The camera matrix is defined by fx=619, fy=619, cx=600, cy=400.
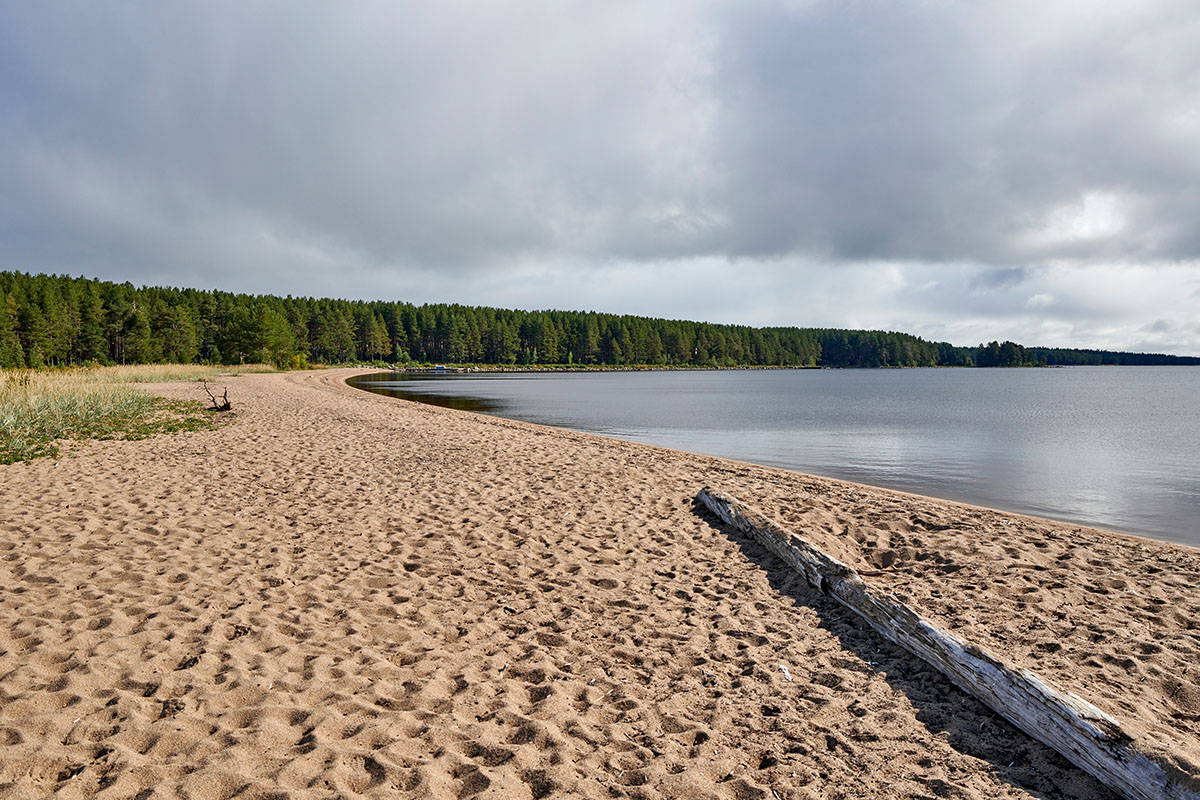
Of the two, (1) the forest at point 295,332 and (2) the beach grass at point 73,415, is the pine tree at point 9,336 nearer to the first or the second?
(1) the forest at point 295,332

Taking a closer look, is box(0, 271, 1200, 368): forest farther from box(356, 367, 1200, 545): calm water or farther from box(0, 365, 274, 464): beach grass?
box(356, 367, 1200, 545): calm water

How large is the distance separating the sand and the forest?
61.3 metres

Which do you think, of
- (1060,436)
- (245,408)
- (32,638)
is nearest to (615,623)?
(32,638)

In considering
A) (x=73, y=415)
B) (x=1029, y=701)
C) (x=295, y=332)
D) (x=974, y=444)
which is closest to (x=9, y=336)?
(x=295, y=332)

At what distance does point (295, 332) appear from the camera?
124m

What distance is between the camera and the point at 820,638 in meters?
6.01

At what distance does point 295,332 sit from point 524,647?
133509 millimetres

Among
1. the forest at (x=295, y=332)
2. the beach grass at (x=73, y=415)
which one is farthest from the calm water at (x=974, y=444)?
the forest at (x=295, y=332)

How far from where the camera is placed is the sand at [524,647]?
386 cm

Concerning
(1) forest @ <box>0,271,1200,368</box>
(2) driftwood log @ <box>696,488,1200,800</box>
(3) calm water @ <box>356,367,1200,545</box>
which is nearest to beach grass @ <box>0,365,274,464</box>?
(2) driftwood log @ <box>696,488,1200,800</box>

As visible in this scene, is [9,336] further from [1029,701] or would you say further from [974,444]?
[1029,701]

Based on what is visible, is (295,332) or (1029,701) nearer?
(1029,701)

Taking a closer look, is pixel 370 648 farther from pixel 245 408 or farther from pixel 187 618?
pixel 245 408

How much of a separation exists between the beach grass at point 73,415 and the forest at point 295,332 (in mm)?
40450
